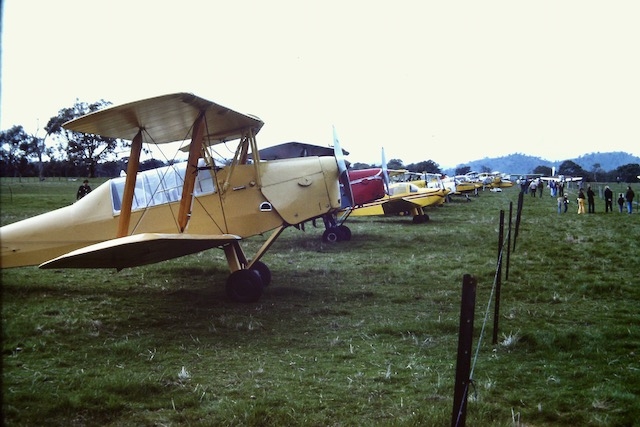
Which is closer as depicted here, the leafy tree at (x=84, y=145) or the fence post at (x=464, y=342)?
the fence post at (x=464, y=342)

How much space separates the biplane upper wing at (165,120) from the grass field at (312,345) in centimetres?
127

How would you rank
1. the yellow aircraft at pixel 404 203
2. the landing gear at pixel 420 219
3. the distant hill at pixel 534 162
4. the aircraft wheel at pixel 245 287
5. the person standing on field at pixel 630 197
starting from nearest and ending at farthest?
the aircraft wheel at pixel 245 287 → the distant hill at pixel 534 162 → the yellow aircraft at pixel 404 203 → the landing gear at pixel 420 219 → the person standing on field at pixel 630 197

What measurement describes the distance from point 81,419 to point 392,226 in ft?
57.6

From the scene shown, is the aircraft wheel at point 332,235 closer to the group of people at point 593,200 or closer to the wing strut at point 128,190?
the wing strut at point 128,190

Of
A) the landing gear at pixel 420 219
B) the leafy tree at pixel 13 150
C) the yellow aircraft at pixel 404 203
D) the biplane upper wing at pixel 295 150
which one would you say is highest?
the biplane upper wing at pixel 295 150

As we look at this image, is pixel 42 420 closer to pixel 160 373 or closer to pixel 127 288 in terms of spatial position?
pixel 160 373

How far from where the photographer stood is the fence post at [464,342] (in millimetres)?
2877

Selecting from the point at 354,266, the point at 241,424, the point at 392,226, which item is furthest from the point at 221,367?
the point at 392,226

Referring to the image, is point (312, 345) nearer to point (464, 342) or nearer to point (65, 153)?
point (464, 342)

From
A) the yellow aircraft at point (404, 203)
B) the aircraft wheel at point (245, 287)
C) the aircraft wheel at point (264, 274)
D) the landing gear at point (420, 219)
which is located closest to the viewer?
the aircraft wheel at point (245, 287)

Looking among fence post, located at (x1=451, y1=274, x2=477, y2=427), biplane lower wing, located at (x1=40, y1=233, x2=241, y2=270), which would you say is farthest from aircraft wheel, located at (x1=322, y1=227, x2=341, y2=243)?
fence post, located at (x1=451, y1=274, x2=477, y2=427)

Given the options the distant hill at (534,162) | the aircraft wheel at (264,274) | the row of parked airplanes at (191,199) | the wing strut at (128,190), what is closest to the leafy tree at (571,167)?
the distant hill at (534,162)

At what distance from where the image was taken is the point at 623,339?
5715mm

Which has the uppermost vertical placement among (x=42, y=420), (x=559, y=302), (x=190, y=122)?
(x=190, y=122)
